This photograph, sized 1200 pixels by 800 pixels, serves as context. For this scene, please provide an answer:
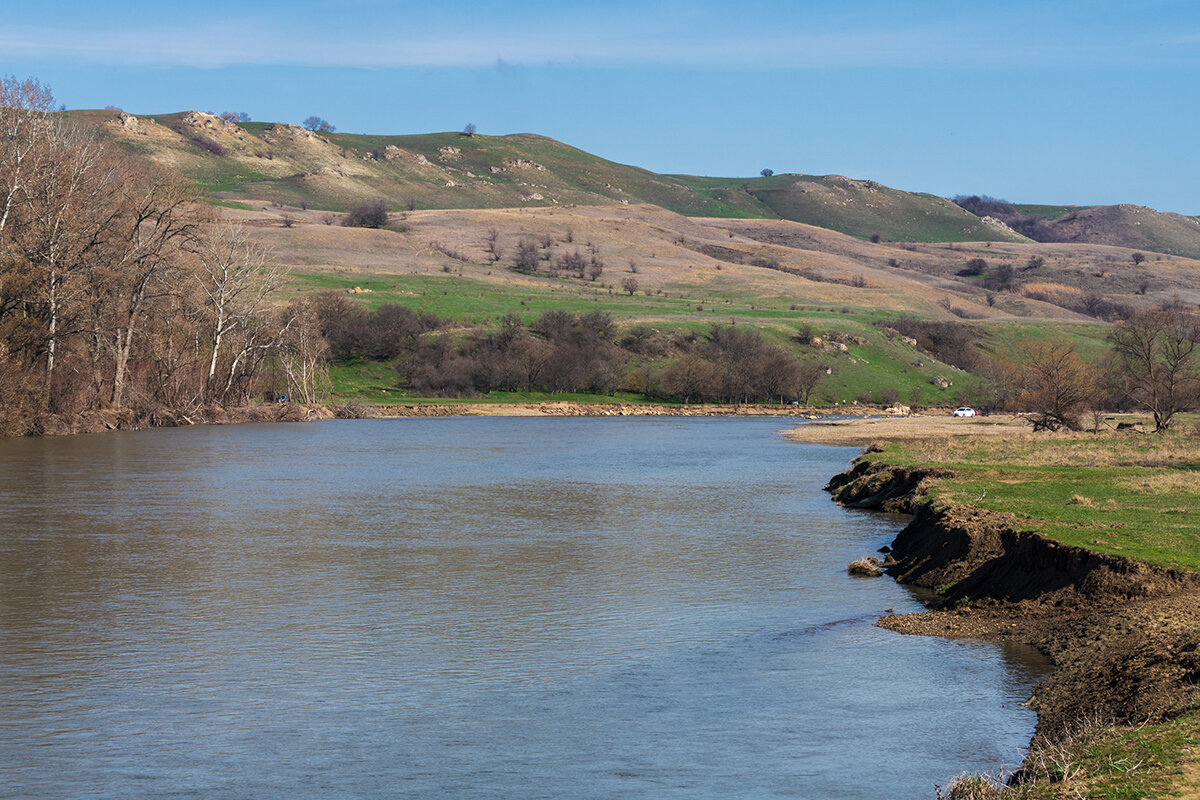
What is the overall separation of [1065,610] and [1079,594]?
385mm

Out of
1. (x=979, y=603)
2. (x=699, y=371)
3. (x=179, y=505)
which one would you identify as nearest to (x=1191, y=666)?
(x=979, y=603)

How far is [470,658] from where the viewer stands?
1723cm

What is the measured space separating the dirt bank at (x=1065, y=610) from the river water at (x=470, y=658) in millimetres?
744

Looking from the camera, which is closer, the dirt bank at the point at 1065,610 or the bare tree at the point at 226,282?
the dirt bank at the point at 1065,610

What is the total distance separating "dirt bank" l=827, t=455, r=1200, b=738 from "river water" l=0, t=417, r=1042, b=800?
0.74 meters

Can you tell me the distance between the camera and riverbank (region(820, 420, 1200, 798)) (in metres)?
10.6

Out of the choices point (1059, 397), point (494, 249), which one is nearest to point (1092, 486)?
point (1059, 397)

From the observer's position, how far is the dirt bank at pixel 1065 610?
13578 millimetres

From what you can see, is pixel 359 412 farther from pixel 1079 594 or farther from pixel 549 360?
pixel 1079 594

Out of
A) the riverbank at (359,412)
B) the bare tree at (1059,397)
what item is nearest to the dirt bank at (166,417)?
the riverbank at (359,412)

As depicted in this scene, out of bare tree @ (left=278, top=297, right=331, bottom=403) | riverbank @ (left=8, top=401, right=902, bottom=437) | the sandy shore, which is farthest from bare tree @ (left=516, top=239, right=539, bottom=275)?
the sandy shore

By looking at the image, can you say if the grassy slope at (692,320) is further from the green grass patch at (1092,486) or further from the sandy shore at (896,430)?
the green grass patch at (1092,486)

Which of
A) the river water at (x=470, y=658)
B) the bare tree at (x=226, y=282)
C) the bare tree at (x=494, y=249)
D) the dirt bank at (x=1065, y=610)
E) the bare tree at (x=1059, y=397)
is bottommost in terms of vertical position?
the river water at (x=470, y=658)

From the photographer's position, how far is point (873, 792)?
38.3 ft
